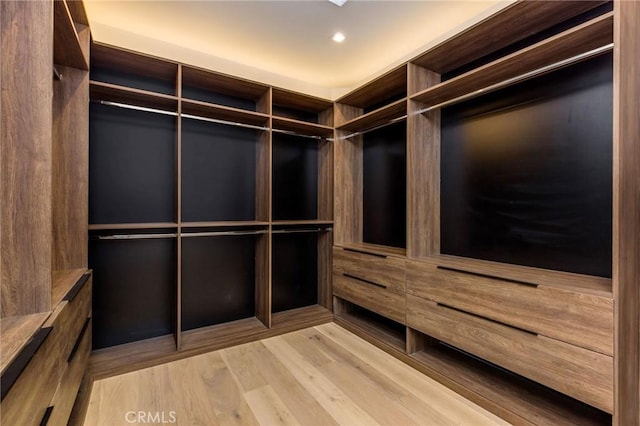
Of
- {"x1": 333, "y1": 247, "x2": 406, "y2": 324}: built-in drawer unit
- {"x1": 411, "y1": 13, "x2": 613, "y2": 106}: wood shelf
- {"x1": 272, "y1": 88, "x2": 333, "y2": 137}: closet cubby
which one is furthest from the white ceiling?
Result: {"x1": 333, "y1": 247, "x2": 406, "y2": 324}: built-in drawer unit

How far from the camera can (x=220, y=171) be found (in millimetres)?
2703

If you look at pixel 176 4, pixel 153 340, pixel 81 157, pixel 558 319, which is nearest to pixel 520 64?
pixel 558 319

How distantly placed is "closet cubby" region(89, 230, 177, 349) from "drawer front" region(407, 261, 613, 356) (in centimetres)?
201

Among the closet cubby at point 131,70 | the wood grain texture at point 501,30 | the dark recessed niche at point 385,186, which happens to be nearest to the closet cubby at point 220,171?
the closet cubby at point 131,70

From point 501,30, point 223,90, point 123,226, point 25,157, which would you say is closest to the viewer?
point 25,157

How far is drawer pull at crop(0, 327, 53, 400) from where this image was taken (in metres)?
0.69

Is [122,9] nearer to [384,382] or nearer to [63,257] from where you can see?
[63,257]

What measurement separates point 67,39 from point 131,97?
566 millimetres

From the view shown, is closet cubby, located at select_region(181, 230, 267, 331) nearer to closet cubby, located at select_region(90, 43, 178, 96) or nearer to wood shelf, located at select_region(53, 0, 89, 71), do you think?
closet cubby, located at select_region(90, 43, 178, 96)

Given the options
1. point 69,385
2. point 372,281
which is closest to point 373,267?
point 372,281

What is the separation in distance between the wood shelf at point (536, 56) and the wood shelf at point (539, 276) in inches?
47.1

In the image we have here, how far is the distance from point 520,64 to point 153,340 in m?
3.20

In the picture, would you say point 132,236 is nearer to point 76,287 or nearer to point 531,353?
point 76,287

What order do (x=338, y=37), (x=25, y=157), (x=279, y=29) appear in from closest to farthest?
(x=25, y=157) → (x=279, y=29) → (x=338, y=37)
